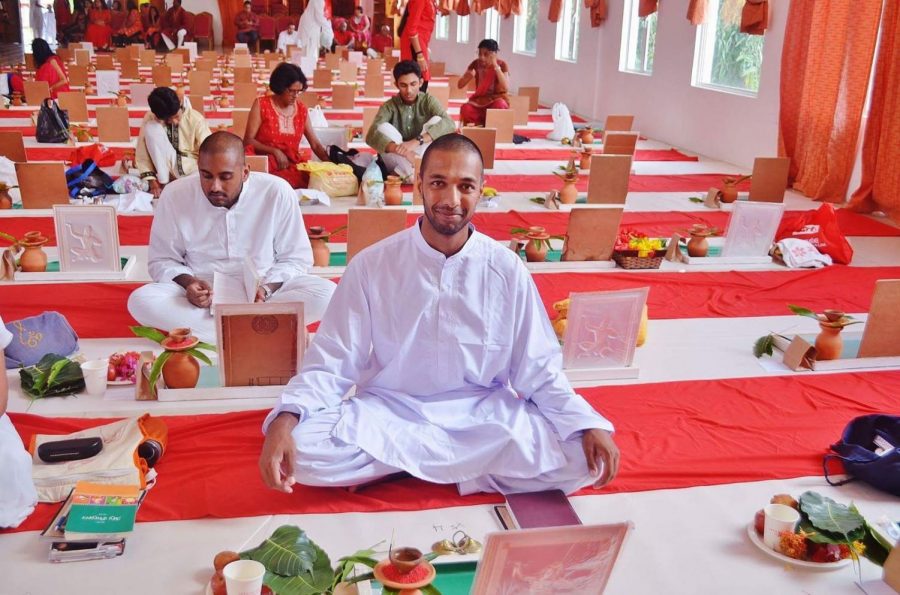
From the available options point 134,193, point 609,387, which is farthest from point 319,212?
point 609,387

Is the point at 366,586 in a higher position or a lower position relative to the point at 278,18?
lower

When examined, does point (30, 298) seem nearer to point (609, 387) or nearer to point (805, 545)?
point (609, 387)

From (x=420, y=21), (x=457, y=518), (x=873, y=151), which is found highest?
(x=420, y=21)

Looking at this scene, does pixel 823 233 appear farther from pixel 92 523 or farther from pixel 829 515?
pixel 92 523

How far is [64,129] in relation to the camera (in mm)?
7551

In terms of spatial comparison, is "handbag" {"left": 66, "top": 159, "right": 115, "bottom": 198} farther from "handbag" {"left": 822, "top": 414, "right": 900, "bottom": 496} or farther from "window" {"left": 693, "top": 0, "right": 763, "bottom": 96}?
"window" {"left": 693, "top": 0, "right": 763, "bottom": 96}

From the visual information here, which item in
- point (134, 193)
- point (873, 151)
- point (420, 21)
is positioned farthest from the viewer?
point (420, 21)

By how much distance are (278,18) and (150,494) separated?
19.8 m

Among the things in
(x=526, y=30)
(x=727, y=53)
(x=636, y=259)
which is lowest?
(x=636, y=259)

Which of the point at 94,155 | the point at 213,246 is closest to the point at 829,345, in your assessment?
the point at 213,246

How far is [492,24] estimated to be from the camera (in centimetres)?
1530

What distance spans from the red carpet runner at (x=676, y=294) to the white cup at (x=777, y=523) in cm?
167

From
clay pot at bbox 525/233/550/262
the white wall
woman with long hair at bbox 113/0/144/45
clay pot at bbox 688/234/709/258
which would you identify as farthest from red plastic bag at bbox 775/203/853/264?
woman with long hair at bbox 113/0/144/45

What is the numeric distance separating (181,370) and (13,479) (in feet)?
2.47
